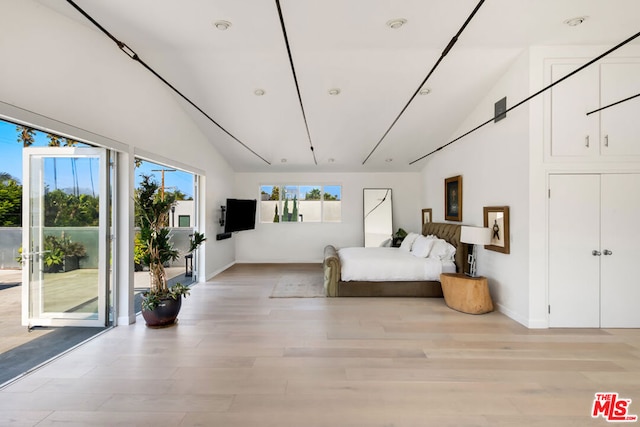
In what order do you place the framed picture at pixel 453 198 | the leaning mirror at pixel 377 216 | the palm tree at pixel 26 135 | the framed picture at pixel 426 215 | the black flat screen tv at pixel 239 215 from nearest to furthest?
the palm tree at pixel 26 135 < the framed picture at pixel 453 198 < the black flat screen tv at pixel 239 215 < the framed picture at pixel 426 215 < the leaning mirror at pixel 377 216

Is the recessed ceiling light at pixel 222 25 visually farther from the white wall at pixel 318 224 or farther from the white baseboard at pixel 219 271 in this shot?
the white wall at pixel 318 224

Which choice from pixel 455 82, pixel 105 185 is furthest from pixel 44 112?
pixel 455 82

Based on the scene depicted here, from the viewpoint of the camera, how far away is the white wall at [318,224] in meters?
8.55

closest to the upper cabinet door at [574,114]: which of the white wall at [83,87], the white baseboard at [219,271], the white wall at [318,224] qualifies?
the white wall at [318,224]

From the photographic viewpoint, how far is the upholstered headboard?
205 inches

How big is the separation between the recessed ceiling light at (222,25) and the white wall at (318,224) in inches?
216

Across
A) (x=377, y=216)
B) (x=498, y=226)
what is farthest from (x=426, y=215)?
(x=498, y=226)

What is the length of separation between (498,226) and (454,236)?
1206mm

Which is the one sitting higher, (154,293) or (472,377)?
(154,293)

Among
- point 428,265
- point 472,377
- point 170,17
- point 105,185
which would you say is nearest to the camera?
point 472,377

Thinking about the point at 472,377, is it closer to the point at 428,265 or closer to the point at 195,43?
the point at 428,265

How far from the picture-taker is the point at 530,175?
12.2 ft

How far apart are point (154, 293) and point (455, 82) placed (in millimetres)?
4963

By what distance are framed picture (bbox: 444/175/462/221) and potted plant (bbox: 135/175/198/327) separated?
4.81 metres
